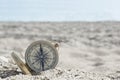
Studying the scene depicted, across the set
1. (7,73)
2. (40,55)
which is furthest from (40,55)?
(7,73)

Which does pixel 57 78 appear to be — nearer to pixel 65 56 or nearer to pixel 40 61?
pixel 40 61

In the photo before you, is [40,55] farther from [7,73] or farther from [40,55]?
[7,73]

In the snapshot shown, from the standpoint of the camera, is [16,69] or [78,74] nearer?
[78,74]

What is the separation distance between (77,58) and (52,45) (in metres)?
10.7

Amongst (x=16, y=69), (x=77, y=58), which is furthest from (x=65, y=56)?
(x=16, y=69)

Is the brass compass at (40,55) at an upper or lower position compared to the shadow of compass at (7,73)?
upper

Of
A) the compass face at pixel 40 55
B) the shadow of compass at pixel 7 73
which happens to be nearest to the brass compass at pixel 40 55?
the compass face at pixel 40 55

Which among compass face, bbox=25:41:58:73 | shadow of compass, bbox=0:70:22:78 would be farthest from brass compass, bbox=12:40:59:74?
shadow of compass, bbox=0:70:22:78

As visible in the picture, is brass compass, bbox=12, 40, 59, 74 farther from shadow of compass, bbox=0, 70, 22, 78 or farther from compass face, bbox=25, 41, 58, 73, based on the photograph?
shadow of compass, bbox=0, 70, 22, 78

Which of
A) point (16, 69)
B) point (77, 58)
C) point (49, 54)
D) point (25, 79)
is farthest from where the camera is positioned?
point (77, 58)

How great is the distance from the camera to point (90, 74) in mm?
8031

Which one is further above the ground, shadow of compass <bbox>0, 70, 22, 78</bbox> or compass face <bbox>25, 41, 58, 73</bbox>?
compass face <bbox>25, 41, 58, 73</bbox>

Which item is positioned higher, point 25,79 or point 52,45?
point 52,45

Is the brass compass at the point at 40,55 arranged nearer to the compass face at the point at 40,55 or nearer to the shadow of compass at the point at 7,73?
the compass face at the point at 40,55
